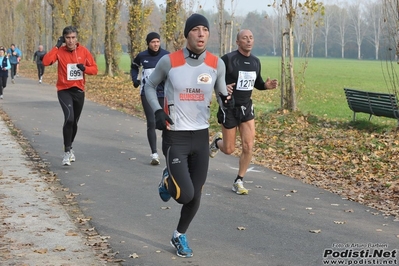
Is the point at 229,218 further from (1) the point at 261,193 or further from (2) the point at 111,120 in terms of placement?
(2) the point at 111,120

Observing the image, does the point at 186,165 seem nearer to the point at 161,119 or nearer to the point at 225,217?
the point at 161,119

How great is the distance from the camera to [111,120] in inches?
727

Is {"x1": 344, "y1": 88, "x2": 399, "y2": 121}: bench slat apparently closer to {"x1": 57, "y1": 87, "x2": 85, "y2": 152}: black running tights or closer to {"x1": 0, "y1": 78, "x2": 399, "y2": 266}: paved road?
{"x1": 0, "y1": 78, "x2": 399, "y2": 266}: paved road

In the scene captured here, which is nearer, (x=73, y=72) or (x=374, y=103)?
(x=73, y=72)

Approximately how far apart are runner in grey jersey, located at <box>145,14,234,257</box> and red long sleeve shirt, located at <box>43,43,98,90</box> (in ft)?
15.8

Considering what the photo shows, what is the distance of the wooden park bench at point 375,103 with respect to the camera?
15602 millimetres

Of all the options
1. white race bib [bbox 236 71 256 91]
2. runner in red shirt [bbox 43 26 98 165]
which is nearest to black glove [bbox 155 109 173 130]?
white race bib [bbox 236 71 256 91]

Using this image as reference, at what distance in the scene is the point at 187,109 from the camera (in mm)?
6305

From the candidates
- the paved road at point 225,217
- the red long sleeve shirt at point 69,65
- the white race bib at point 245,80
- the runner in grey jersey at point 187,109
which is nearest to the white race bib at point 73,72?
the red long sleeve shirt at point 69,65

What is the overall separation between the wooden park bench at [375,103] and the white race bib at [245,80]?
23.6ft

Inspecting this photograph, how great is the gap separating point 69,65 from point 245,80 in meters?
3.20

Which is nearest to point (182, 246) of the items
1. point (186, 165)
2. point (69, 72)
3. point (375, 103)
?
point (186, 165)

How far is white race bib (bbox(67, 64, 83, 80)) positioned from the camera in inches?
431

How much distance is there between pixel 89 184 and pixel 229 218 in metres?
2.70
